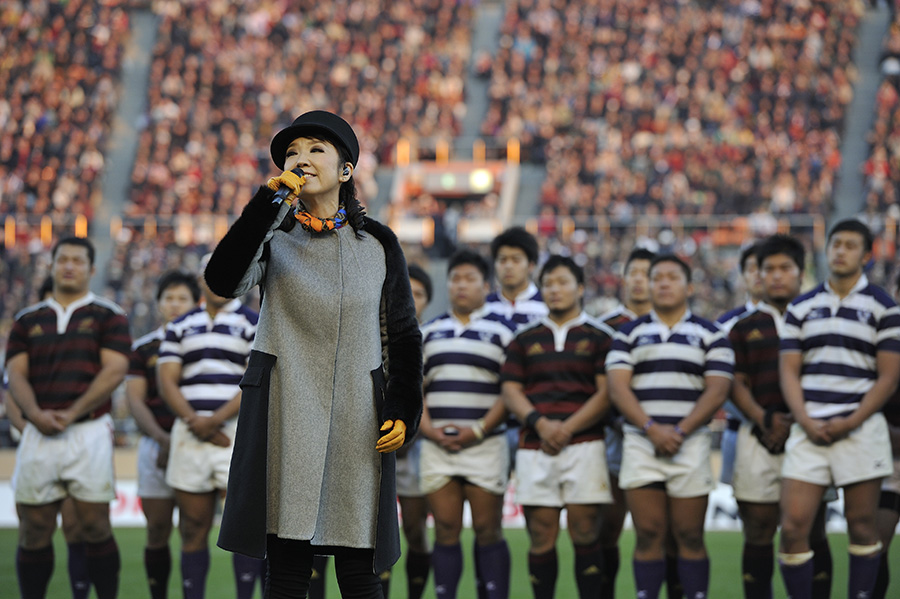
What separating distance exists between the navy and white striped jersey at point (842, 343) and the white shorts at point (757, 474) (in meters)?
0.45

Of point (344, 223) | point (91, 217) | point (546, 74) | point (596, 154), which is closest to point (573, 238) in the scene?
point (596, 154)

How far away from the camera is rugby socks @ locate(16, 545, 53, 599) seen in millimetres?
5453

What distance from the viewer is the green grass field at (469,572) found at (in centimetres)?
694

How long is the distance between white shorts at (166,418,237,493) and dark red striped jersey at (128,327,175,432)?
1.79 feet

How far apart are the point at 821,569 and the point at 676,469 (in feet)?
3.27

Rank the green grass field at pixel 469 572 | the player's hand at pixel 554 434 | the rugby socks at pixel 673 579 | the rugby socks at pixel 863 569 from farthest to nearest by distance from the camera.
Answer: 1. the green grass field at pixel 469 572
2. the rugby socks at pixel 673 579
3. the player's hand at pixel 554 434
4. the rugby socks at pixel 863 569

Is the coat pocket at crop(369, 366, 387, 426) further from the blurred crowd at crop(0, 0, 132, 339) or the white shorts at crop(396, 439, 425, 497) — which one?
the blurred crowd at crop(0, 0, 132, 339)

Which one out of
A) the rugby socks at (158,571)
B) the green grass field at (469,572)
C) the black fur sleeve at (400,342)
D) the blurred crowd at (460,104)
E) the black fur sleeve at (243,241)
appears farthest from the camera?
the blurred crowd at (460,104)

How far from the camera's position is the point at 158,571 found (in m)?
5.81

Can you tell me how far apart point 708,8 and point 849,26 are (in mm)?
3077

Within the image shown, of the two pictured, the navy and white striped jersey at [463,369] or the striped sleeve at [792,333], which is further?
the navy and white striped jersey at [463,369]

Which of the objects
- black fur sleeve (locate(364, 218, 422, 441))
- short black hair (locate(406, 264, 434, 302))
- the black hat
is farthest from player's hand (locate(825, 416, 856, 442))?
the black hat

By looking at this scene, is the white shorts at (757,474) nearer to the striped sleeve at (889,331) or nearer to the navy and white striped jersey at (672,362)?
the navy and white striped jersey at (672,362)

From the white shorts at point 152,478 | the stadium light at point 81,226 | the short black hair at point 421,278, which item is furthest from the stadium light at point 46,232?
the short black hair at point 421,278
